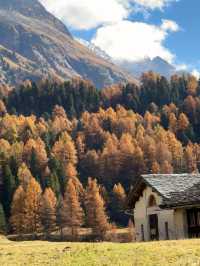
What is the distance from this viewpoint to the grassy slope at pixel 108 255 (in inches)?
1054

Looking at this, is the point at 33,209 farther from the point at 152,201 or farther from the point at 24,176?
the point at 152,201

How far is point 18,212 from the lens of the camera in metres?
152

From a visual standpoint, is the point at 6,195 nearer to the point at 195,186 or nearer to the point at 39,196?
the point at 39,196

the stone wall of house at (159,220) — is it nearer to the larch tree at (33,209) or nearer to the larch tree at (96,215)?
the larch tree at (96,215)

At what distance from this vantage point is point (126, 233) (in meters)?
151

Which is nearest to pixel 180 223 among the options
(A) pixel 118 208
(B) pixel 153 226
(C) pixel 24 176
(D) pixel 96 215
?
(B) pixel 153 226

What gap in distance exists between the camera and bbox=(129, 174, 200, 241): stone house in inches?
1964

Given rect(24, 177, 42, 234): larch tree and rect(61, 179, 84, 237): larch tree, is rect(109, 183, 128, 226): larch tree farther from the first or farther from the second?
rect(24, 177, 42, 234): larch tree

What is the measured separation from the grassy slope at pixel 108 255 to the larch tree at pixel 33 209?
4662 inches

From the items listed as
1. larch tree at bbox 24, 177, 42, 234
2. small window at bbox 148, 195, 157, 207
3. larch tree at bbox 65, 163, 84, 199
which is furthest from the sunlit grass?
larch tree at bbox 65, 163, 84, 199

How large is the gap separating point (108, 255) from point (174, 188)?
24534 mm

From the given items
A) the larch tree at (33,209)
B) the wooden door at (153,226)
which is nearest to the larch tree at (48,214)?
the larch tree at (33,209)

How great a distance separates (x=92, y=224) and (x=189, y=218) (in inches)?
4163

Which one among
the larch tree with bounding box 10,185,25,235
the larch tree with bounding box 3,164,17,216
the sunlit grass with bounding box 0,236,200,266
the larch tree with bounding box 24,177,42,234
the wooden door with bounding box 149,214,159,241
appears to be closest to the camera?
the sunlit grass with bounding box 0,236,200,266
